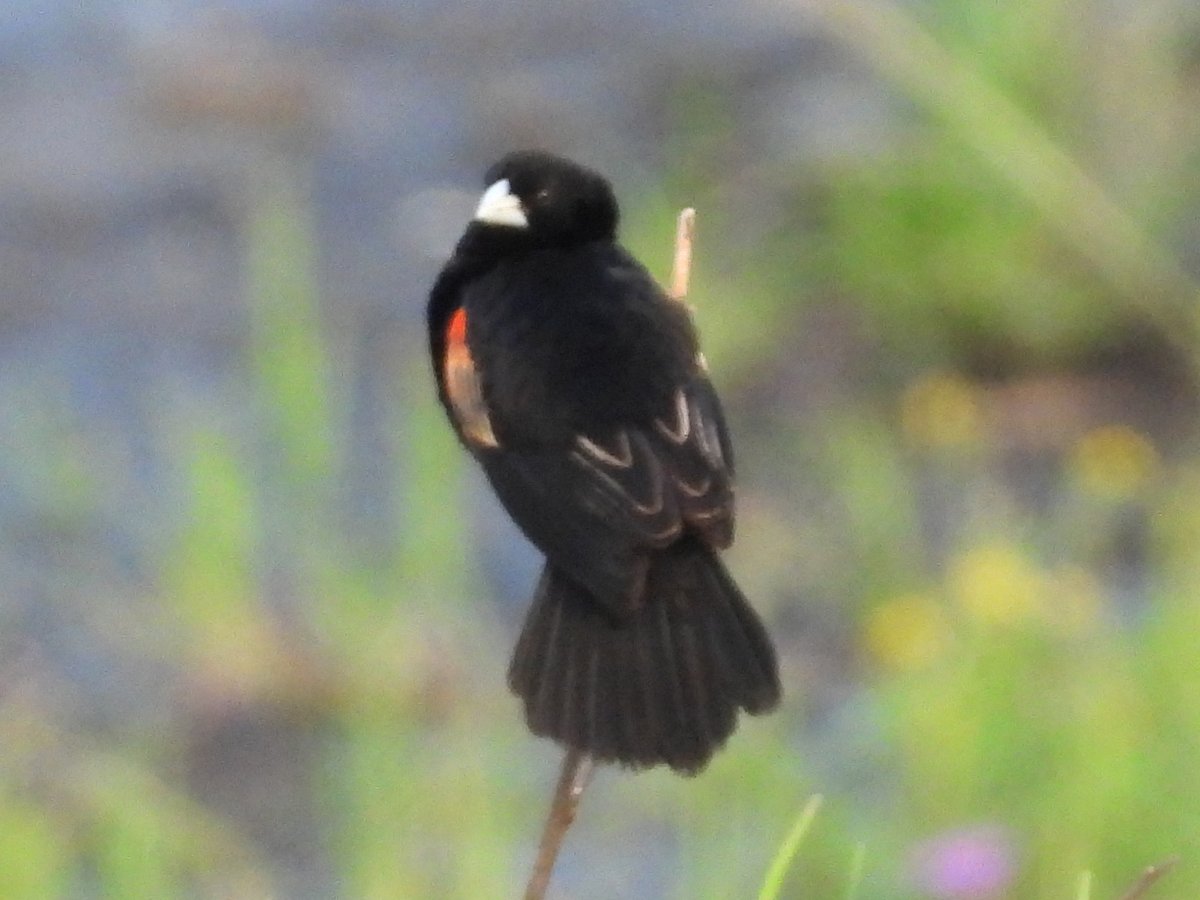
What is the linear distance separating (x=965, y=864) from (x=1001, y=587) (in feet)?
2.08

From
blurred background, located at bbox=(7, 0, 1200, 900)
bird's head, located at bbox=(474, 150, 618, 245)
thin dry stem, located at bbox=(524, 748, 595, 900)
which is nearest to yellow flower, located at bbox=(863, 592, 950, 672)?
blurred background, located at bbox=(7, 0, 1200, 900)

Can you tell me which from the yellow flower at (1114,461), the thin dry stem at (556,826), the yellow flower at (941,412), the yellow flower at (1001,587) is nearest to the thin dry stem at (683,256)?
the thin dry stem at (556,826)

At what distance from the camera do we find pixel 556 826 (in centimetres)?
189

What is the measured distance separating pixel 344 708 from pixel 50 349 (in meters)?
1.97

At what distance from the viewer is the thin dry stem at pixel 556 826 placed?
1.86m

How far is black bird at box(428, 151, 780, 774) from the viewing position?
7.27ft

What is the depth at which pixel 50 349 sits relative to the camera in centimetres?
643

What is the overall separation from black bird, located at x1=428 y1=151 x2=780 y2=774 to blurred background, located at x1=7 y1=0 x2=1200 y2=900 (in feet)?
Answer: 3.78

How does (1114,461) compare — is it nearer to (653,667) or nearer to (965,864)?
(965,864)

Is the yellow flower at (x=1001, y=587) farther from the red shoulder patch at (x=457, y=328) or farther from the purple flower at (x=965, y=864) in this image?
the red shoulder patch at (x=457, y=328)

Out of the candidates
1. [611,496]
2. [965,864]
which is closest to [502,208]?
[611,496]

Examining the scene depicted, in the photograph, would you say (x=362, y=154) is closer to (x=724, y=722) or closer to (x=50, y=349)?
(x=50, y=349)

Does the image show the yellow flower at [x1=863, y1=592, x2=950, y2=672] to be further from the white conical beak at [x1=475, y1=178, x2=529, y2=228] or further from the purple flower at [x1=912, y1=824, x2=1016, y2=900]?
the white conical beak at [x1=475, y1=178, x2=529, y2=228]

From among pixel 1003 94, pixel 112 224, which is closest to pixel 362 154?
pixel 112 224
